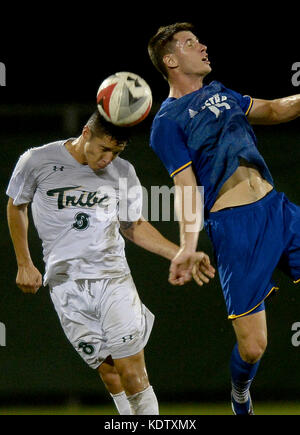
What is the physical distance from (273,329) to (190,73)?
7.10 ft

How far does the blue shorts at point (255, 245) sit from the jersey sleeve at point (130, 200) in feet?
1.67

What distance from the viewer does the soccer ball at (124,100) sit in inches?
151

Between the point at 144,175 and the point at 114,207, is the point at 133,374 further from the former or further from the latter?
the point at 144,175

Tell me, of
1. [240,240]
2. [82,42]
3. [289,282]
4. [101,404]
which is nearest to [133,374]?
[240,240]

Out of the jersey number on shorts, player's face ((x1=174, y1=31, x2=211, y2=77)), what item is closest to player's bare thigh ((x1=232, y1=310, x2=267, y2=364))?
the jersey number on shorts

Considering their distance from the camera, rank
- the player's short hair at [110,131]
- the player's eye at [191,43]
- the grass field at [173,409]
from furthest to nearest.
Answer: the grass field at [173,409], the player's eye at [191,43], the player's short hair at [110,131]

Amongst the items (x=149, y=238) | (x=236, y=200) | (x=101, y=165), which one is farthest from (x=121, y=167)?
(x=236, y=200)

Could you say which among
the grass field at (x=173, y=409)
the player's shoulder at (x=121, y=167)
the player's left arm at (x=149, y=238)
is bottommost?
the grass field at (x=173, y=409)

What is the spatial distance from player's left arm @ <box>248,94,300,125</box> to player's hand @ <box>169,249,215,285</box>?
93cm

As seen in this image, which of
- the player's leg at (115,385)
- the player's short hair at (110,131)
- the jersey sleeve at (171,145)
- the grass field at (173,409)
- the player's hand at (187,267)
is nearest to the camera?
the player's hand at (187,267)

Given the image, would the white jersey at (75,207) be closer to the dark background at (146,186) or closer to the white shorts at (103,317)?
the white shorts at (103,317)

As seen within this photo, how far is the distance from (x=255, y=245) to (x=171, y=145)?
658 mm

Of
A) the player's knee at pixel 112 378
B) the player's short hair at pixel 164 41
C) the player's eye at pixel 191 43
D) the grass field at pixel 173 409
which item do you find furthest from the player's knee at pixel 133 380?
the player's eye at pixel 191 43

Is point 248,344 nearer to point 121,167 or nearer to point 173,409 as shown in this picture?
point 121,167
